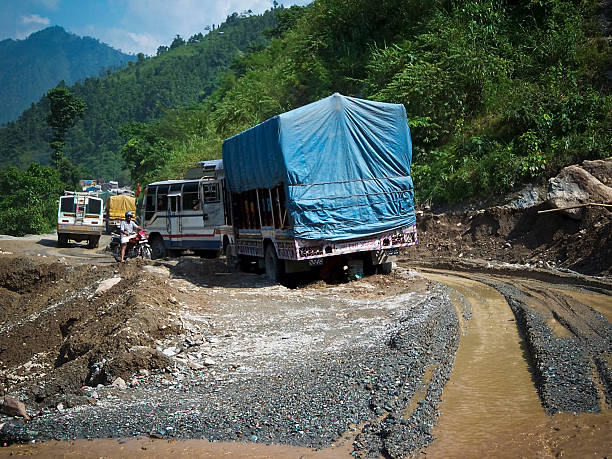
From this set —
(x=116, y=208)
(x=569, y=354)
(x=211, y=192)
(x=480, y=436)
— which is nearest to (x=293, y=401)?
(x=480, y=436)

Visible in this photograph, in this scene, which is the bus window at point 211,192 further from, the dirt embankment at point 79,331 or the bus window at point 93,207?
the bus window at point 93,207

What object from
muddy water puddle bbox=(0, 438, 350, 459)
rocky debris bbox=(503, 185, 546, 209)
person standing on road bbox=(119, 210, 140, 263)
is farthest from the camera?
person standing on road bbox=(119, 210, 140, 263)

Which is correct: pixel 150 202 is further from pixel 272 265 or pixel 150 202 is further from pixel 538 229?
pixel 538 229

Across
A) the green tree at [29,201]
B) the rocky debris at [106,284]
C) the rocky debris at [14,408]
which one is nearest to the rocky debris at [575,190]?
the rocky debris at [106,284]

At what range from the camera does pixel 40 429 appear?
638 cm

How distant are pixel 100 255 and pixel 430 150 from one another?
14670 mm

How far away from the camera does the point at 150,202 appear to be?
22625 mm

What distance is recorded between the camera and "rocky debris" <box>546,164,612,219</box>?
15.9m

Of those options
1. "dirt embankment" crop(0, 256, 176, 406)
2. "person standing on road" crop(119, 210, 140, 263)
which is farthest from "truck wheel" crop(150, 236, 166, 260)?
"dirt embankment" crop(0, 256, 176, 406)

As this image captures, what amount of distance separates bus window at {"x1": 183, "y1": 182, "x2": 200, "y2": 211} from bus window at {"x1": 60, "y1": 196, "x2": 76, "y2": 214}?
1310cm

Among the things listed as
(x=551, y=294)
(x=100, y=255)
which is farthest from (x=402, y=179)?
(x=100, y=255)

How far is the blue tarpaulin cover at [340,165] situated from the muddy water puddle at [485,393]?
13.9ft

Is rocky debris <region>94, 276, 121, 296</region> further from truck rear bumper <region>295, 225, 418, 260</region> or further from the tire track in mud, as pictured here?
the tire track in mud

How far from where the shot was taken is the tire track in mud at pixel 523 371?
5.68 m
